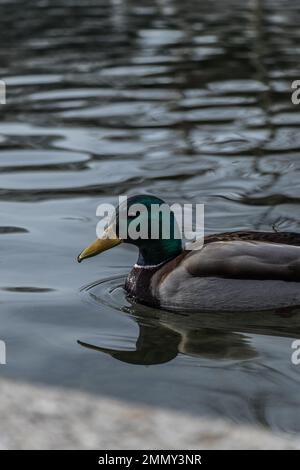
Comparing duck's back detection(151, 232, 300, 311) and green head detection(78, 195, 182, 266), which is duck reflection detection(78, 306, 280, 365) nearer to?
duck's back detection(151, 232, 300, 311)

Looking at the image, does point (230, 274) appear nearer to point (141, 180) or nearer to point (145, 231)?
point (145, 231)

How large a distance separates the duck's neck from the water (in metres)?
0.28

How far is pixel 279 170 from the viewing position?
31.4 feet

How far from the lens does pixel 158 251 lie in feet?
21.0

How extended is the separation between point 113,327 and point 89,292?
2.05 feet

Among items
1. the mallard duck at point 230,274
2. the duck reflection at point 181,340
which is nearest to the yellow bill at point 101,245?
the mallard duck at point 230,274

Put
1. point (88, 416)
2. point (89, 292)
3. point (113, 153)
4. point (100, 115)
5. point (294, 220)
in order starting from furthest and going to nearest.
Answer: point (100, 115), point (113, 153), point (294, 220), point (89, 292), point (88, 416)

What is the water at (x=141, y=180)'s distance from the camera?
5.16 metres

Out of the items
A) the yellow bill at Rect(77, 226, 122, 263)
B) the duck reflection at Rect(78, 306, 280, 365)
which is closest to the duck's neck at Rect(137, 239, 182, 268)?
the yellow bill at Rect(77, 226, 122, 263)

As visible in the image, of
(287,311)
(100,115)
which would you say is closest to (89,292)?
(287,311)

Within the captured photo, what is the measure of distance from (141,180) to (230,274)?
3389mm

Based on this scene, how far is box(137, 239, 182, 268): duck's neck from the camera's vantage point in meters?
6.39

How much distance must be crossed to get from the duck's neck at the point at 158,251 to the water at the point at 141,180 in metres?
0.28
